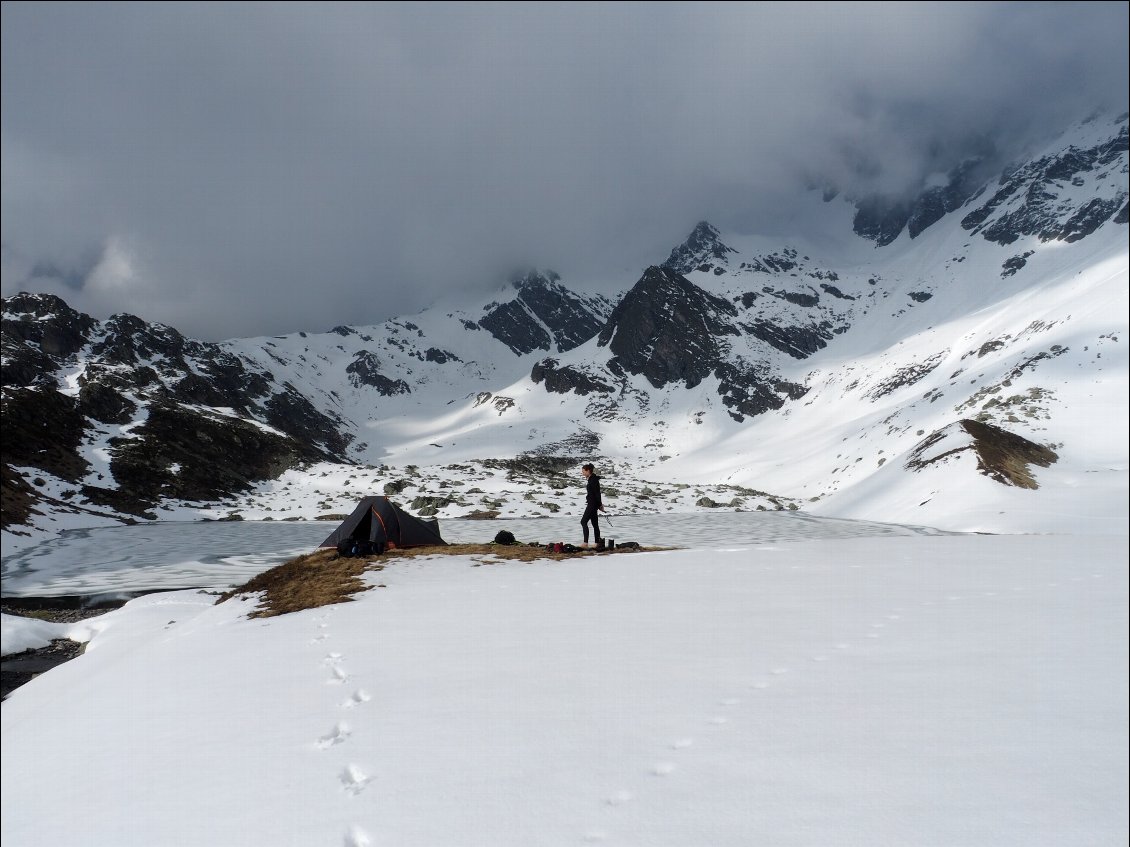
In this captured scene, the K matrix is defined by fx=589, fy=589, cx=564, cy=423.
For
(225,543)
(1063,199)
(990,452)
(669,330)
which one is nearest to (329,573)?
(225,543)

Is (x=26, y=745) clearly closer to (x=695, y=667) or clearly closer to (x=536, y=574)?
(x=695, y=667)

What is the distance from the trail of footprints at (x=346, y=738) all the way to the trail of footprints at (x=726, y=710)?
1.19 metres

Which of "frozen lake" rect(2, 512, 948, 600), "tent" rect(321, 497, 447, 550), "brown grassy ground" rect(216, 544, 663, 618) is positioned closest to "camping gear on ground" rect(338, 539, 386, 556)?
"brown grassy ground" rect(216, 544, 663, 618)

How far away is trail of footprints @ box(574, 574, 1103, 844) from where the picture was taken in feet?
9.77

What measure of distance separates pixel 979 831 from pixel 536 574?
31.6 ft

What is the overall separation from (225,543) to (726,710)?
28.7 meters

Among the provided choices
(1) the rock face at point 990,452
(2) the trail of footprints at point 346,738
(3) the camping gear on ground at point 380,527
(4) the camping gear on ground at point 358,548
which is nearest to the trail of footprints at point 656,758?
(2) the trail of footprints at point 346,738

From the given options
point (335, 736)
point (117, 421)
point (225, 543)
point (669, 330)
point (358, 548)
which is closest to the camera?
point (335, 736)

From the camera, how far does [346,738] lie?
414 centimetres

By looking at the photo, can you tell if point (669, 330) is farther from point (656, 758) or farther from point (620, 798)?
point (620, 798)

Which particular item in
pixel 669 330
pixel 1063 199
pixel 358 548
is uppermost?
pixel 1063 199

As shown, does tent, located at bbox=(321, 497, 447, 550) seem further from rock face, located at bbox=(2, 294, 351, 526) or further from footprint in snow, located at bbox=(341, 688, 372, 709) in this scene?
rock face, located at bbox=(2, 294, 351, 526)

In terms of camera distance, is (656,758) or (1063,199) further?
(1063,199)

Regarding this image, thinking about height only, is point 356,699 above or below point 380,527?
below
